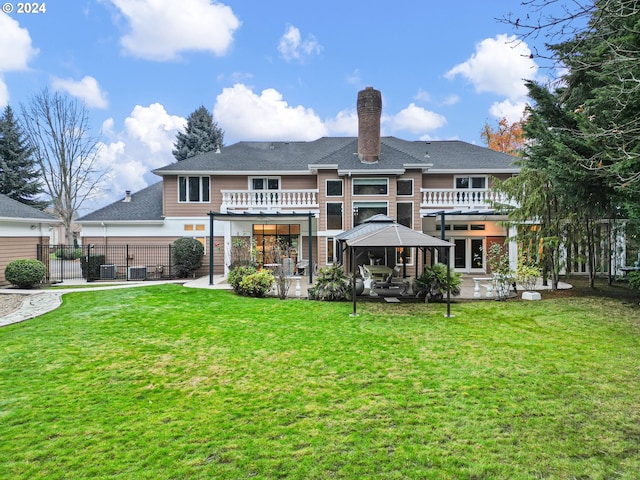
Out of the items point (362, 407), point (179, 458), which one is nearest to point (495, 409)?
point (362, 407)

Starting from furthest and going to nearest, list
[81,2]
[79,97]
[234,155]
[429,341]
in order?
[79,97]
[234,155]
[81,2]
[429,341]

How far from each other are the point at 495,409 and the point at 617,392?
6.76 ft

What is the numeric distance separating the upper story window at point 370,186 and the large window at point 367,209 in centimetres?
57

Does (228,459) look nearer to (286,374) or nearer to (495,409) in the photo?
(286,374)

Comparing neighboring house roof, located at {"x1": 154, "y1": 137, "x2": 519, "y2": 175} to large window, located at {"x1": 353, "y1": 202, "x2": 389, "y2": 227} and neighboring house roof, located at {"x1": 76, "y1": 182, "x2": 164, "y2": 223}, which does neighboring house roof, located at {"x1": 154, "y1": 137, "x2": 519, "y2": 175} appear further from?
neighboring house roof, located at {"x1": 76, "y1": 182, "x2": 164, "y2": 223}

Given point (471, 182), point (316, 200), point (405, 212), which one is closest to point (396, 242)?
point (405, 212)

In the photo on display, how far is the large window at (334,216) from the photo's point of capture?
17.8 metres

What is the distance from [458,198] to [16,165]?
33.9 metres

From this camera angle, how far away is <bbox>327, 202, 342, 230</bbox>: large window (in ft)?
58.4

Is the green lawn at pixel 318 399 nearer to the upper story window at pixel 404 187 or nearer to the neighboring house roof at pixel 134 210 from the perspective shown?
the upper story window at pixel 404 187

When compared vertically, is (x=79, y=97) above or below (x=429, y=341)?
above

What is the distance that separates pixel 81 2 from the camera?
49.2 feet

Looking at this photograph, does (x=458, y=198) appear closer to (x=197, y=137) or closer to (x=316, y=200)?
(x=316, y=200)

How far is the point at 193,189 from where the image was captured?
62.1 ft
